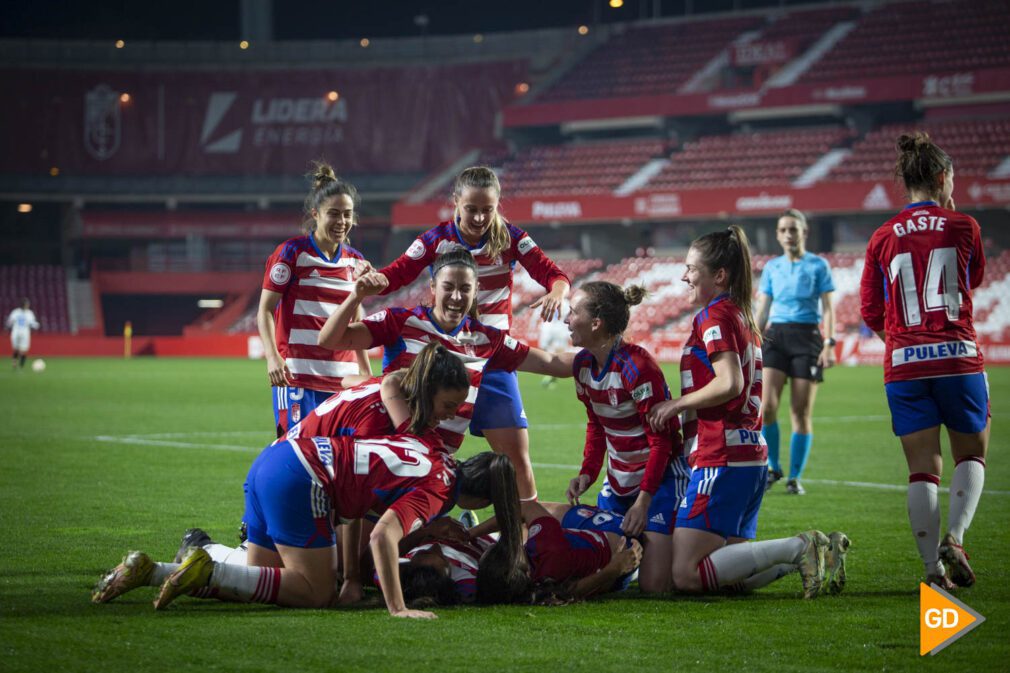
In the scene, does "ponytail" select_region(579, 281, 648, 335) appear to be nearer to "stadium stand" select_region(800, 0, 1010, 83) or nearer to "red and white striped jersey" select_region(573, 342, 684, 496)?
"red and white striped jersey" select_region(573, 342, 684, 496)

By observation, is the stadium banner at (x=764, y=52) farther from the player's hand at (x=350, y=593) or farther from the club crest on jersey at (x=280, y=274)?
the player's hand at (x=350, y=593)

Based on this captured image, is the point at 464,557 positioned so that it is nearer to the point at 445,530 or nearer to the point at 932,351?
the point at 445,530

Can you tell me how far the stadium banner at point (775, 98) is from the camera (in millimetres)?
35438

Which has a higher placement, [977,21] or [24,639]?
[977,21]

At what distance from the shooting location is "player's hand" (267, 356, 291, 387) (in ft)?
22.9

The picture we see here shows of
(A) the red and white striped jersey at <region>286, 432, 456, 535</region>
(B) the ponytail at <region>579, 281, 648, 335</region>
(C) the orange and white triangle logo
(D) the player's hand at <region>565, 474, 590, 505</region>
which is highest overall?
(B) the ponytail at <region>579, 281, 648, 335</region>

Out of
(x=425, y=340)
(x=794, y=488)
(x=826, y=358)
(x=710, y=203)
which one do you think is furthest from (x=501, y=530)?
(x=710, y=203)

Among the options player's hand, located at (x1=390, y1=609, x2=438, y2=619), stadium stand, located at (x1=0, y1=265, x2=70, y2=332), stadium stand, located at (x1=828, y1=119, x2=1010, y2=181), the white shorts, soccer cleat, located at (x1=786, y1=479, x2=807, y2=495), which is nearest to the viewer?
player's hand, located at (x1=390, y1=609, x2=438, y2=619)

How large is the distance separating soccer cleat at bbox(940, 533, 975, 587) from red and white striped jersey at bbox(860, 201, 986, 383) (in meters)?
0.76

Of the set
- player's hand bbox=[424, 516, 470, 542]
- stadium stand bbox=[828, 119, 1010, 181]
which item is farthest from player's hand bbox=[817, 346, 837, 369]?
stadium stand bbox=[828, 119, 1010, 181]

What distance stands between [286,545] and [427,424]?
0.76 meters

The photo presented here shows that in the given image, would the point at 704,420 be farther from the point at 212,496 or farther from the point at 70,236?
the point at 70,236

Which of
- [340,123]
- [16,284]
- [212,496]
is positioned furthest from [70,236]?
[212,496]

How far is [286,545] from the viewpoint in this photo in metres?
5.25
